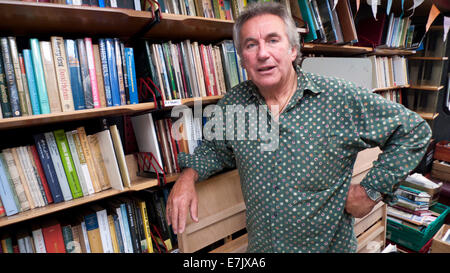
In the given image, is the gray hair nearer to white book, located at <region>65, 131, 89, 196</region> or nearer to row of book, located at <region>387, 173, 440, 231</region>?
white book, located at <region>65, 131, 89, 196</region>

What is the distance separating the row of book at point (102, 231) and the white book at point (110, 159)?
6.0 inches

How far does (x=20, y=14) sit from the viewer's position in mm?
804

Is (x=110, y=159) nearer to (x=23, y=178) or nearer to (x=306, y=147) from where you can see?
(x=23, y=178)

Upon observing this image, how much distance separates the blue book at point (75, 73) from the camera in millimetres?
935

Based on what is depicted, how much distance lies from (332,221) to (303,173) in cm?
27

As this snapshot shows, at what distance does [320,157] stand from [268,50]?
1.59 feet

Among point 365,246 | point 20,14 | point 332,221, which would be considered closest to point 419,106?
point 365,246

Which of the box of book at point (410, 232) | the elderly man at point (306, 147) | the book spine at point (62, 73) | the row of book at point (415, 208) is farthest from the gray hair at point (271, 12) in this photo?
the box of book at point (410, 232)

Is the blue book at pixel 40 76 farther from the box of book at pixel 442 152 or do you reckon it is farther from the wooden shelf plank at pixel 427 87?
the box of book at pixel 442 152

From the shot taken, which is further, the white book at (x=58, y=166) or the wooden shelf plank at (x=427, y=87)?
the wooden shelf plank at (x=427, y=87)

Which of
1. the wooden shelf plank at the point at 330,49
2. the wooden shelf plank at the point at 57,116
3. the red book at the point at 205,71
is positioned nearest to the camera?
the wooden shelf plank at the point at 57,116

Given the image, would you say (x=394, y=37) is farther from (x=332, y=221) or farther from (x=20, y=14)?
(x=20, y=14)

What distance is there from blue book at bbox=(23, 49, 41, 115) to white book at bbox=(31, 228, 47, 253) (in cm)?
48

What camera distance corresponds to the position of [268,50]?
3.24 feet
